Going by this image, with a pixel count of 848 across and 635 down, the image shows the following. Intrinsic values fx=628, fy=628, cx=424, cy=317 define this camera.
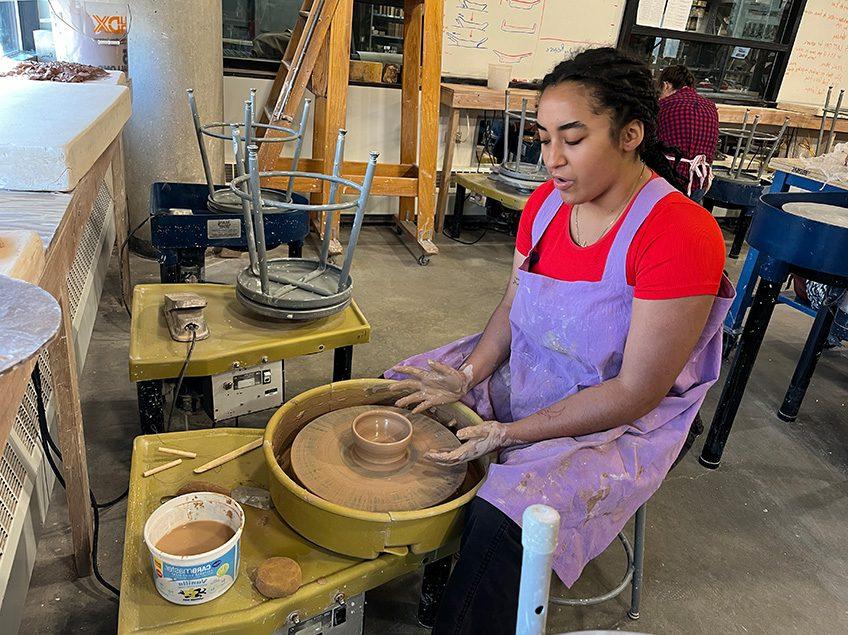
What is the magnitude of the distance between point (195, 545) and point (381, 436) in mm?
388

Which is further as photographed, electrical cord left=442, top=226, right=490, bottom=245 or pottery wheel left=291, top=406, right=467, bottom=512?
electrical cord left=442, top=226, right=490, bottom=245

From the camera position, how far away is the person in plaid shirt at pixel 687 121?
309 cm

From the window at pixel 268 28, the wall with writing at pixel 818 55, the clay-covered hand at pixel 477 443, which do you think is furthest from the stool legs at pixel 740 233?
the clay-covered hand at pixel 477 443

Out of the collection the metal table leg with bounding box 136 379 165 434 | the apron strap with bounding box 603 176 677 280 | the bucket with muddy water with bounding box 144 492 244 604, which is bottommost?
the metal table leg with bounding box 136 379 165 434

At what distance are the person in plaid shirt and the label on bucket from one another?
2.84 metres

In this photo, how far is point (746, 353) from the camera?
1.94 meters

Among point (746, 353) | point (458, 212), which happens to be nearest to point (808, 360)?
point (746, 353)

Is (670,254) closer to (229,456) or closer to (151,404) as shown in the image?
(229,456)

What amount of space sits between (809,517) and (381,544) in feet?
4.98

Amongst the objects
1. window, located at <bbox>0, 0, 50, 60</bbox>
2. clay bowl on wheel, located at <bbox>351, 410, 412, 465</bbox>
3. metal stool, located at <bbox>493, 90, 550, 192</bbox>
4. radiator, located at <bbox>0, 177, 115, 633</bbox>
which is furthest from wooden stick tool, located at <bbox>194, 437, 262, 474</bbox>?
metal stool, located at <bbox>493, 90, 550, 192</bbox>

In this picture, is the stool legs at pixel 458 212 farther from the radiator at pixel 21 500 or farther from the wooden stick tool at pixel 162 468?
the wooden stick tool at pixel 162 468

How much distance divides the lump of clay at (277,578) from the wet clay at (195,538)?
0.30 ft

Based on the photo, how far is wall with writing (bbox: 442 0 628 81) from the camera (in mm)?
4047

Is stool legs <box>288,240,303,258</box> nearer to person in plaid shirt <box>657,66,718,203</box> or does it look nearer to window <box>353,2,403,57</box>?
person in plaid shirt <box>657,66,718,203</box>
